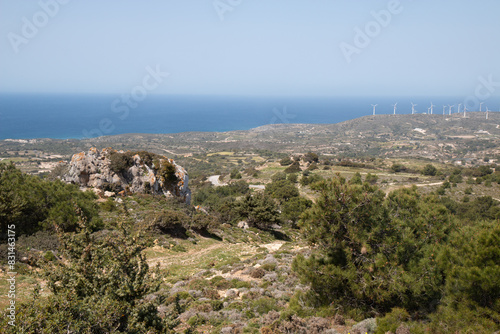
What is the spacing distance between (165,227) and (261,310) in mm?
11129

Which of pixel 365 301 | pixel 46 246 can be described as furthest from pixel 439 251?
pixel 46 246

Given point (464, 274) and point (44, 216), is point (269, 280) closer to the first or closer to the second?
point (464, 274)

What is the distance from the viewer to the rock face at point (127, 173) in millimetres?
24609

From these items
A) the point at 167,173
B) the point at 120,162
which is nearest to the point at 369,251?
the point at 167,173

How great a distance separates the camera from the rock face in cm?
2461

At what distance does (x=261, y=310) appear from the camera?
30.2ft

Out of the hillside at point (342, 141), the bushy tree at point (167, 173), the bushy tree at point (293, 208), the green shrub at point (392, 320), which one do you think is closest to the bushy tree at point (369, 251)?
the green shrub at point (392, 320)

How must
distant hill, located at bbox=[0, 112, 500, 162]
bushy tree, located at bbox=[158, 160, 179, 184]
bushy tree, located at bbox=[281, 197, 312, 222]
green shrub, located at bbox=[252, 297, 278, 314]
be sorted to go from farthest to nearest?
distant hill, located at bbox=[0, 112, 500, 162], bushy tree, located at bbox=[281, 197, 312, 222], bushy tree, located at bbox=[158, 160, 179, 184], green shrub, located at bbox=[252, 297, 278, 314]

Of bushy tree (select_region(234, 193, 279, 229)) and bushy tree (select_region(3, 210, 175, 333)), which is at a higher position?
bushy tree (select_region(3, 210, 175, 333))

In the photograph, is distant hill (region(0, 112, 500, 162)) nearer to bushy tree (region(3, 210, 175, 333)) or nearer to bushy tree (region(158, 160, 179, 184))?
bushy tree (region(158, 160, 179, 184))

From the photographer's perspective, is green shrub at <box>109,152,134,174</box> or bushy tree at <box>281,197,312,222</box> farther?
bushy tree at <box>281,197,312,222</box>

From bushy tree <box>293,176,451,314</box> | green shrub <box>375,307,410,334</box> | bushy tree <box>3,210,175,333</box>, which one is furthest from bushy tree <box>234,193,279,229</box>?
bushy tree <box>3,210,175,333</box>

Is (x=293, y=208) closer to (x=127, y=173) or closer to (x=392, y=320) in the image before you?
(x=127, y=173)

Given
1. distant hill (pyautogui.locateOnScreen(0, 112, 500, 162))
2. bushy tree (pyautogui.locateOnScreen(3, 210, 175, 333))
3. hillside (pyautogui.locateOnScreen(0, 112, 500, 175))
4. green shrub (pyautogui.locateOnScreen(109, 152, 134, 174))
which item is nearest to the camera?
bushy tree (pyautogui.locateOnScreen(3, 210, 175, 333))
